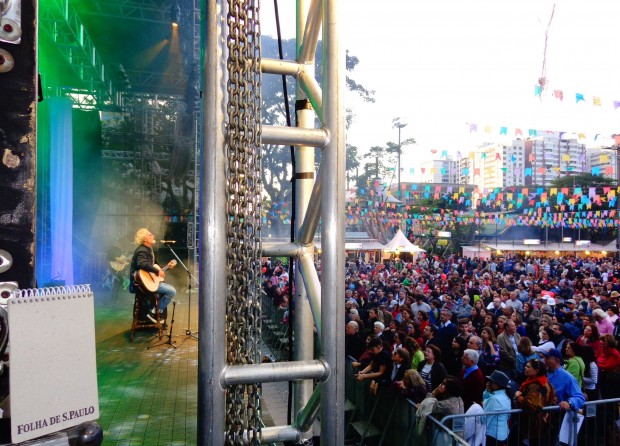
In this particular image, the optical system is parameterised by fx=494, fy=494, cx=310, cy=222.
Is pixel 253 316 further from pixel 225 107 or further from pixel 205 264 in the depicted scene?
pixel 225 107

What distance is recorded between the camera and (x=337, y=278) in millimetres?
1889

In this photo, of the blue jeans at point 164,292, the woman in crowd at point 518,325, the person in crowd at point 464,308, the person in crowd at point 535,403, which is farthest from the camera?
the person in crowd at point 464,308

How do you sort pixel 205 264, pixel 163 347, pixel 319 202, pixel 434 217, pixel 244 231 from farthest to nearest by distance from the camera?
pixel 434 217, pixel 163 347, pixel 319 202, pixel 244 231, pixel 205 264

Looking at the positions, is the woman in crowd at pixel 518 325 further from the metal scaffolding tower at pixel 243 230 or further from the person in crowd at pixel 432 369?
the metal scaffolding tower at pixel 243 230

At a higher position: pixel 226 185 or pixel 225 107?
pixel 225 107

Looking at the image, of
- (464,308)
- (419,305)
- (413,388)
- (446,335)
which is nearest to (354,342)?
(446,335)

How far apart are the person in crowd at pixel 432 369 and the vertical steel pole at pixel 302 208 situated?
397 centimetres

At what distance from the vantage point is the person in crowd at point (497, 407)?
5137mm

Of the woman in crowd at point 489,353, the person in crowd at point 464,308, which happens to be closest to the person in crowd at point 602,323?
the person in crowd at point 464,308

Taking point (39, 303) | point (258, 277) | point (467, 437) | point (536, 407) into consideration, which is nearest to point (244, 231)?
point (258, 277)

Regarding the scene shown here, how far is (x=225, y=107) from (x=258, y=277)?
612 millimetres

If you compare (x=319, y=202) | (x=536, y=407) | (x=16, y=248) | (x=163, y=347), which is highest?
(x=319, y=202)

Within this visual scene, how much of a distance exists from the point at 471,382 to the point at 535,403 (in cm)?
78

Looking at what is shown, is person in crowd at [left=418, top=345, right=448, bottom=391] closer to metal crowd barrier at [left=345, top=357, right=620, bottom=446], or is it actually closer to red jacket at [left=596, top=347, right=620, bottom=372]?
metal crowd barrier at [left=345, top=357, right=620, bottom=446]
